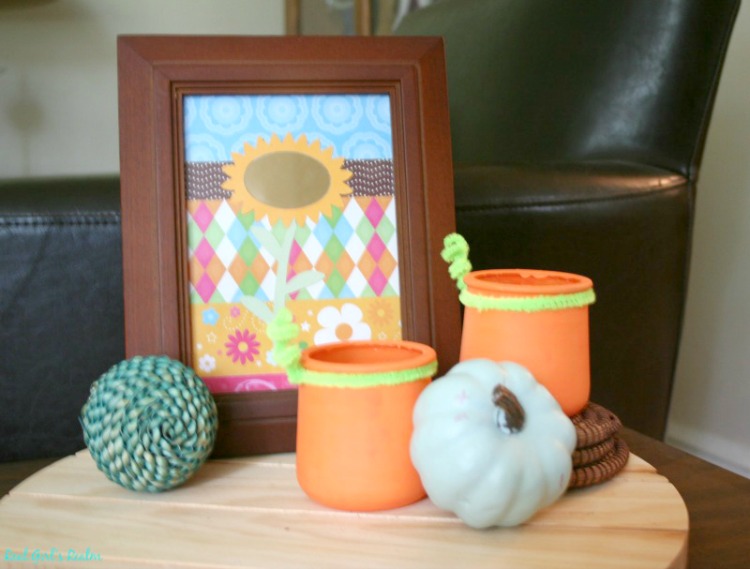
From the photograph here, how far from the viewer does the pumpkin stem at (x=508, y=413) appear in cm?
49

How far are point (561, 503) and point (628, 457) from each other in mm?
105

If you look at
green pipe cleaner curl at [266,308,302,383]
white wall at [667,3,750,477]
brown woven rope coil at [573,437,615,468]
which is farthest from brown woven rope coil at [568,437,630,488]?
white wall at [667,3,750,477]

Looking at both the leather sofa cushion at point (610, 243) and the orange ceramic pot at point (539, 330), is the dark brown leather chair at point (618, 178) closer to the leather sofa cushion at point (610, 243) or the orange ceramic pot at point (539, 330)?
the leather sofa cushion at point (610, 243)

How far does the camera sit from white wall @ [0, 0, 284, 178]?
230 centimetres

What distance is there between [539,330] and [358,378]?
149 mm

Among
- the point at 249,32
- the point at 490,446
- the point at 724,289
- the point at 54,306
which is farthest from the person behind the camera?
the point at 249,32

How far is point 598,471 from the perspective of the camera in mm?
595

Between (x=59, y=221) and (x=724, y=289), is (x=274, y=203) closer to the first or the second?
(x=59, y=221)

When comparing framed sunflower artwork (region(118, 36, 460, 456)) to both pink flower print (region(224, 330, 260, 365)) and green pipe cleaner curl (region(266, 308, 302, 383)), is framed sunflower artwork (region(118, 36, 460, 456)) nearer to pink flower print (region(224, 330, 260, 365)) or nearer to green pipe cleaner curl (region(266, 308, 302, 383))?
pink flower print (region(224, 330, 260, 365))

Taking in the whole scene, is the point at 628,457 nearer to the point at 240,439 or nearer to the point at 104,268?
the point at 240,439

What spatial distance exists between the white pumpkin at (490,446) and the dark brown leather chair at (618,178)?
0.39 m

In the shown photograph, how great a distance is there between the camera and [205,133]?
0.68 meters

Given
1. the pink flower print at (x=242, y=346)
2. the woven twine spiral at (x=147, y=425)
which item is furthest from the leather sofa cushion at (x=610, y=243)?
the woven twine spiral at (x=147, y=425)

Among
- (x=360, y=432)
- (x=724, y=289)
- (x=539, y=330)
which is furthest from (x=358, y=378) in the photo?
(x=724, y=289)
